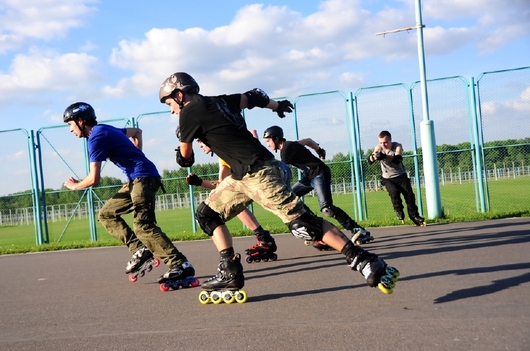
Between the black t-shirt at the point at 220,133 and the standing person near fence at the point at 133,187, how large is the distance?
5.32 ft

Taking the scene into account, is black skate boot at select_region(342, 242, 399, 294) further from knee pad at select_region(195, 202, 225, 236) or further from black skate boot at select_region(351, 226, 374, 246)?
black skate boot at select_region(351, 226, 374, 246)

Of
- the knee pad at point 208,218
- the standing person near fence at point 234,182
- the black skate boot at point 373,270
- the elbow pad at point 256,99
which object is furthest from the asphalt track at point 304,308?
the elbow pad at point 256,99

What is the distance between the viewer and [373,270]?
4.76 metres

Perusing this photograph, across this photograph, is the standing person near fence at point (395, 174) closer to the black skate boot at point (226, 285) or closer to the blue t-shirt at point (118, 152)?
the blue t-shirt at point (118, 152)

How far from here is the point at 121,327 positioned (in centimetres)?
489

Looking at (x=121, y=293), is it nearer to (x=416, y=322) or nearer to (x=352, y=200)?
(x=416, y=322)

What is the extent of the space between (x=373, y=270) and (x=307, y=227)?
0.65m

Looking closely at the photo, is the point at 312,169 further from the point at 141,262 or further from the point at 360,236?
the point at 141,262

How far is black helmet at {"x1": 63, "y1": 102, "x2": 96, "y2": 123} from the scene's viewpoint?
6.76 meters

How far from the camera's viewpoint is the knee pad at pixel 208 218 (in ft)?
→ 18.5

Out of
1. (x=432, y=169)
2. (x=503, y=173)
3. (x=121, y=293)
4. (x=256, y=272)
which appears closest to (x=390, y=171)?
(x=432, y=169)

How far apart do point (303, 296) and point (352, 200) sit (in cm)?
1124

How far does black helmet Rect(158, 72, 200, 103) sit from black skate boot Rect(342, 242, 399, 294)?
196 cm

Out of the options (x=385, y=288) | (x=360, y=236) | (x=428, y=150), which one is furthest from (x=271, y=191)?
(x=428, y=150)
